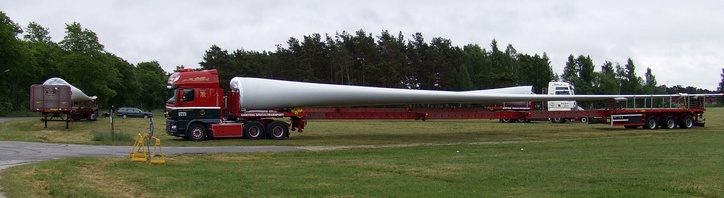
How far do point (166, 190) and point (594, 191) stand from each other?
23.7 feet

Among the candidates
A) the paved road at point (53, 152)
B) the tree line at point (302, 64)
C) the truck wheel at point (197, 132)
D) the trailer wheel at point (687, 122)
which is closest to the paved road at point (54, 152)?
the paved road at point (53, 152)

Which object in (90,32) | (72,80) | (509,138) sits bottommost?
(509,138)

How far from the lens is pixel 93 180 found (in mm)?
12992

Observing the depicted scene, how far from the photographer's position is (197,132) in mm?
28359

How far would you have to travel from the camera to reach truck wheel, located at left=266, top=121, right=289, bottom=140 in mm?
29344

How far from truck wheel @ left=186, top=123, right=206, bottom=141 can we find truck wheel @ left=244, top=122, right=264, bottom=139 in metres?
1.80

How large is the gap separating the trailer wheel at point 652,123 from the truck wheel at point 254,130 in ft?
76.2

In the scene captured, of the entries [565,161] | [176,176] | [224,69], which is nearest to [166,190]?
[176,176]

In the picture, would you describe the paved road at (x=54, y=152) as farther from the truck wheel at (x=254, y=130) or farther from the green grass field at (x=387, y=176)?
the truck wheel at (x=254, y=130)

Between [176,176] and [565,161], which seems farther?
[565,161]

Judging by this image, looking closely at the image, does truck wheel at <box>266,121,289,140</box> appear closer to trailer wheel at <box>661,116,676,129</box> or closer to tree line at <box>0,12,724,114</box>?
trailer wheel at <box>661,116,676,129</box>

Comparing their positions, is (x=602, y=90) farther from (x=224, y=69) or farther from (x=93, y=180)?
(x=93, y=180)

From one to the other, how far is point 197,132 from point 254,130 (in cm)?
245

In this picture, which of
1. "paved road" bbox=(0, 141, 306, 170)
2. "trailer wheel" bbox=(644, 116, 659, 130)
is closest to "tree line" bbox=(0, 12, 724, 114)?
"trailer wheel" bbox=(644, 116, 659, 130)
